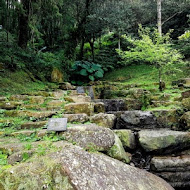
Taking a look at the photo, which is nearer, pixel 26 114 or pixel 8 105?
pixel 26 114

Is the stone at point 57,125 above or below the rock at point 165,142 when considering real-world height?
above

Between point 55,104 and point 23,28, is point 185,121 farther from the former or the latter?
point 23,28

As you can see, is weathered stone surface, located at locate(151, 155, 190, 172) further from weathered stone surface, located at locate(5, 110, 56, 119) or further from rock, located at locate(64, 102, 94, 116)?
weathered stone surface, located at locate(5, 110, 56, 119)

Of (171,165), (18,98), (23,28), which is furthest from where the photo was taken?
(23,28)

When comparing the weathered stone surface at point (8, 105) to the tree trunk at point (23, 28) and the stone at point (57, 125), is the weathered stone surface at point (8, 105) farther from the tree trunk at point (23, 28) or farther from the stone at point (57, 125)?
the tree trunk at point (23, 28)

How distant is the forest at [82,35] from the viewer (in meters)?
6.20

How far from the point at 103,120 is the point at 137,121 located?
1085mm

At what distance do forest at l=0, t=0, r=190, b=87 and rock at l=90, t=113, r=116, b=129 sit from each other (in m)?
2.91

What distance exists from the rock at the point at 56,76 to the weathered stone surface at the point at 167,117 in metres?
5.13

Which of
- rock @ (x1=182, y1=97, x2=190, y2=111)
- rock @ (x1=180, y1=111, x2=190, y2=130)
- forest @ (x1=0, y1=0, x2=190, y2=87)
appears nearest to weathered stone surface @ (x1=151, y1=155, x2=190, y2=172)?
rock @ (x1=180, y1=111, x2=190, y2=130)

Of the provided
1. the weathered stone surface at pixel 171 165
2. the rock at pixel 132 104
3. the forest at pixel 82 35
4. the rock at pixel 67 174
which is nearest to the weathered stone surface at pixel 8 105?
the rock at pixel 67 174

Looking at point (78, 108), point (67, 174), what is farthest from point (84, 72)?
point (67, 174)

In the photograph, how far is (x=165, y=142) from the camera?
327 centimetres

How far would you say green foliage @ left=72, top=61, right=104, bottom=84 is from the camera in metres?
9.05
